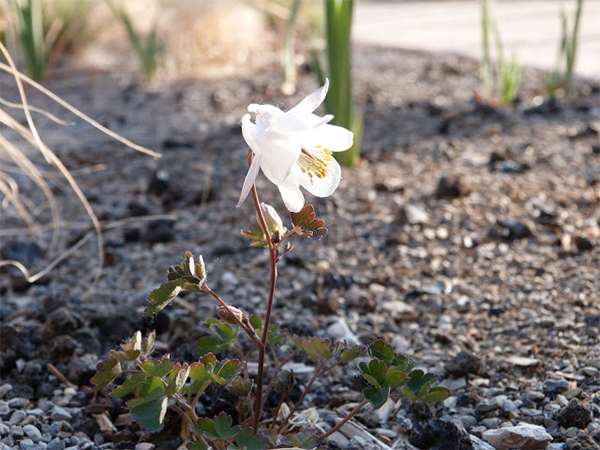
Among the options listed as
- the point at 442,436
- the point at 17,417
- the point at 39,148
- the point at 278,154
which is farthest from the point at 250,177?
the point at 39,148

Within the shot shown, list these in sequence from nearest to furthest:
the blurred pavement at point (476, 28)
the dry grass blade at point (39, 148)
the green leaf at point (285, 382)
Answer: the green leaf at point (285, 382) < the dry grass blade at point (39, 148) < the blurred pavement at point (476, 28)

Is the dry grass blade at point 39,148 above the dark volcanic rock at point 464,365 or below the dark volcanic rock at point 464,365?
above

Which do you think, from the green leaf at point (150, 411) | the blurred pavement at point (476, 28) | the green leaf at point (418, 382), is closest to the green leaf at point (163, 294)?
the green leaf at point (150, 411)

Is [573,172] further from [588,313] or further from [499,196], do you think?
[588,313]

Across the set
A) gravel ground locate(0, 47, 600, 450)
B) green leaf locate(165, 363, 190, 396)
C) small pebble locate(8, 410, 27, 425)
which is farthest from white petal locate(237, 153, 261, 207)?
small pebble locate(8, 410, 27, 425)

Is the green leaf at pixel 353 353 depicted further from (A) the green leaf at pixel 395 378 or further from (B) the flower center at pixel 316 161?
(B) the flower center at pixel 316 161

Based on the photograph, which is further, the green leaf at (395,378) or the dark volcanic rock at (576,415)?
the dark volcanic rock at (576,415)

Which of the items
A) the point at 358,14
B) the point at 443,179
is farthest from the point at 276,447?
the point at 358,14
